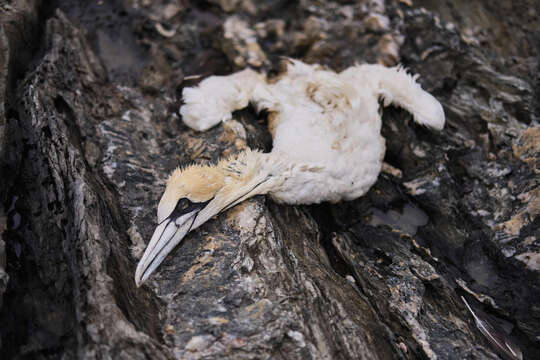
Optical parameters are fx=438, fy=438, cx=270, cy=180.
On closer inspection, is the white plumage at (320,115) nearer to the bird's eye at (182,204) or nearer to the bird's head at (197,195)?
the bird's head at (197,195)

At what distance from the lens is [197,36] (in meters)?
5.34

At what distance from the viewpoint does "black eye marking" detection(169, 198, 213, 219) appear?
319cm

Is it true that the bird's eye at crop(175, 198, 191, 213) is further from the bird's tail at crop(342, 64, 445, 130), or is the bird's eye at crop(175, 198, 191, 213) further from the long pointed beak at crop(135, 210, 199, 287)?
the bird's tail at crop(342, 64, 445, 130)

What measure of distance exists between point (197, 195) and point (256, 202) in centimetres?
50

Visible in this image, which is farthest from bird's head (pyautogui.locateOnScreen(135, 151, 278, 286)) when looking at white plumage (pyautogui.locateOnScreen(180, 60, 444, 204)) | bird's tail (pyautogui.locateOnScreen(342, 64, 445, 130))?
bird's tail (pyautogui.locateOnScreen(342, 64, 445, 130))

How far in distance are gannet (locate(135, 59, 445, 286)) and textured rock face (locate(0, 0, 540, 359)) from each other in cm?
16

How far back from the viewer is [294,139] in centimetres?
390

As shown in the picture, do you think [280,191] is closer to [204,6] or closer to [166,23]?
[166,23]

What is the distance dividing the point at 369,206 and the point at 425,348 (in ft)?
5.05

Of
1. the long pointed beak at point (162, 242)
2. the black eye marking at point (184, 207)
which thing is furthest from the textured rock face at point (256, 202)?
the black eye marking at point (184, 207)

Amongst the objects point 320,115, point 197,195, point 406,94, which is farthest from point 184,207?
point 406,94

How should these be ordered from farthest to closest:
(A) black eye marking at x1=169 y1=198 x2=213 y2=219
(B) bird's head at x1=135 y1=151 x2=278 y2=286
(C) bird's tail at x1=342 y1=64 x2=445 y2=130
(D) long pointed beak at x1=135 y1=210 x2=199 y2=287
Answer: (C) bird's tail at x1=342 y1=64 x2=445 y2=130
(A) black eye marking at x1=169 y1=198 x2=213 y2=219
(B) bird's head at x1=135 y1=151 x2=278 y2=286
(D) long pointed beak at x1=135 y1=210 x2=199 y2=287

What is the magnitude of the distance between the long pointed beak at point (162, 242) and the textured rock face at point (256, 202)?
114mm

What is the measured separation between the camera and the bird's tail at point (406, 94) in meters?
4.36
